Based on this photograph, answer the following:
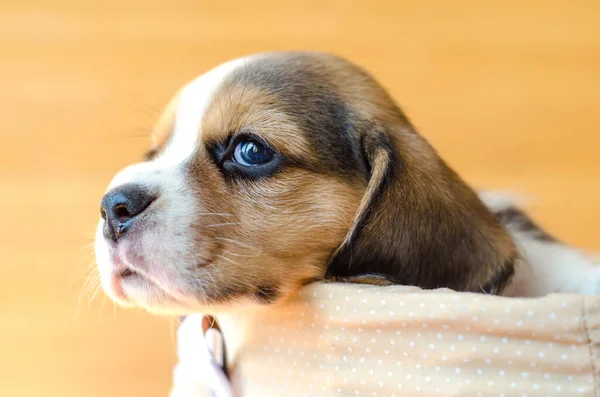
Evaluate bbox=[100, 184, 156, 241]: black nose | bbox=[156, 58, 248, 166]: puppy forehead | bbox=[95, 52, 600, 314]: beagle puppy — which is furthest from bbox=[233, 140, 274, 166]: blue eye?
bbox=[100, 184, 156, 241]: black nose

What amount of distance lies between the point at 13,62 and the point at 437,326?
80.9 inches

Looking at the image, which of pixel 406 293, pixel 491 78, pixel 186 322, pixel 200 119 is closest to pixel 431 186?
pixel 406 293

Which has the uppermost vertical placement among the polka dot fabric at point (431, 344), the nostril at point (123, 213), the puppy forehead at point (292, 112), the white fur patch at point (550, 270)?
the puppy forehead at point (292, 112)

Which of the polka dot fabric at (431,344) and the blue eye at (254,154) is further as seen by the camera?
the blue eye at (254,154)

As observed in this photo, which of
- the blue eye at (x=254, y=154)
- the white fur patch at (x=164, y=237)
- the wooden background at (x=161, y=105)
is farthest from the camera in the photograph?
the wooden background at (x=161, y=105)

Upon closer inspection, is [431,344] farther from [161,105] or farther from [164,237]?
[161,105]

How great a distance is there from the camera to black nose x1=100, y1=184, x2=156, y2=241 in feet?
3.75

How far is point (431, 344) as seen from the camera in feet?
3.26

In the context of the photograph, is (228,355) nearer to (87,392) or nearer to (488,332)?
(488,332)

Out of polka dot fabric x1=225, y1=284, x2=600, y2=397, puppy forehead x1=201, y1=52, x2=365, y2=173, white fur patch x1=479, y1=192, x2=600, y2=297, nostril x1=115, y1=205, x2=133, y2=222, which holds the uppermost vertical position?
puppy forehead x1=201, y1=52, x2=365, y2=173

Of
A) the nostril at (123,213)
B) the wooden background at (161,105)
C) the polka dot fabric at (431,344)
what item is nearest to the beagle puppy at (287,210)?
the nostril at (123,213)

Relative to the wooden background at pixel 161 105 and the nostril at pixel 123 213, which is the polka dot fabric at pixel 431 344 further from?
the wooden background at pixel 161 105

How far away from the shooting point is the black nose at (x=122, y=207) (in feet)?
3.75

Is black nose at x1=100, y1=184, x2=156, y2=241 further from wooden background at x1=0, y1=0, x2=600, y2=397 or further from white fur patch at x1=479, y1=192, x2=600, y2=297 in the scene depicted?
wooden background at x1=0, y1=0, x2=600, y2=397
